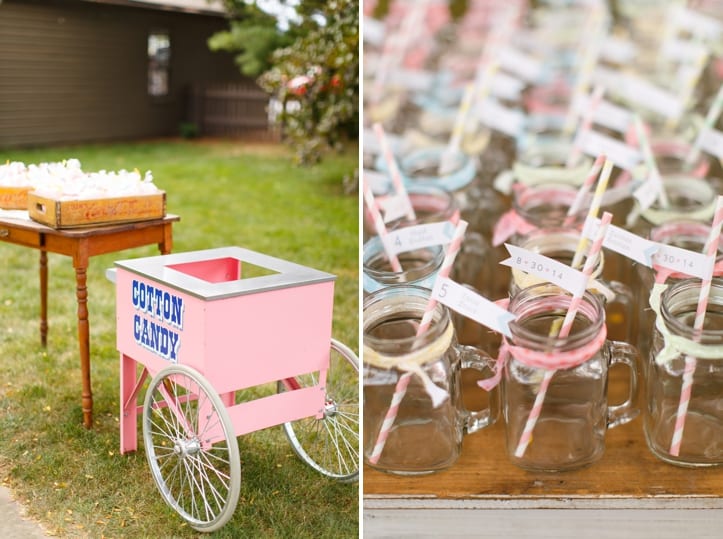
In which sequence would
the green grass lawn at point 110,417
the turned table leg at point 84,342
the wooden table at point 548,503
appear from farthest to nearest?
the turned table leg at point 84,342 → the green grass lawn at point 110,417 → the wooden table at point 548,503

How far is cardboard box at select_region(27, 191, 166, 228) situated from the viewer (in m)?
2.75

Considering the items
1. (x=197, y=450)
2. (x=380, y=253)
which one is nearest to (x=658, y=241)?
(x=380, y=253)

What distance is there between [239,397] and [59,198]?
3.26 ft

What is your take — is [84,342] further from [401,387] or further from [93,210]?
[401,387]

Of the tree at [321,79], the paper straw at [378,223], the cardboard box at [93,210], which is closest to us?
the paper straw at [378,223]

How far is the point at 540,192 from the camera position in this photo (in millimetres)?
2164

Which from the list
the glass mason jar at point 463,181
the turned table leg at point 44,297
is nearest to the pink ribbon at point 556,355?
the glass mason jar at point 463,181

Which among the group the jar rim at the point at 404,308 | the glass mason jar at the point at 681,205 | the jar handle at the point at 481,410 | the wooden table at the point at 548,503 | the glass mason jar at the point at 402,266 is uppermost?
the glass mason jar at the point at 681,205

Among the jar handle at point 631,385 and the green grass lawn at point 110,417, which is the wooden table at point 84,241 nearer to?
the green grass lawn at point 110,417

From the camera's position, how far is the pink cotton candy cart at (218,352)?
2.22 metres

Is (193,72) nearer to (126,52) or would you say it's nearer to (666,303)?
(126,52)

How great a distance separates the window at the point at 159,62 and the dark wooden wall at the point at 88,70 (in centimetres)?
10

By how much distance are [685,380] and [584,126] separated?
728 millimetres

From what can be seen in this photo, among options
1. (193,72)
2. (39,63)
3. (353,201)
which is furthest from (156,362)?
(193,72)
